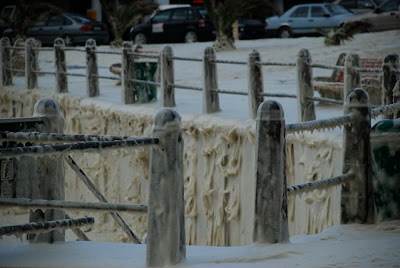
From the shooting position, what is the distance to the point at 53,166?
6.75 m

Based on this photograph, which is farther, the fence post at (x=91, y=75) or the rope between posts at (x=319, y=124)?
the fence post at (x=91, y=75)

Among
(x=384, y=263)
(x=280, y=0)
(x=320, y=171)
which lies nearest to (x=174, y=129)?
(x=384, y=263)

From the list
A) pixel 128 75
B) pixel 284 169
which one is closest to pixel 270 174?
pixel 284 169

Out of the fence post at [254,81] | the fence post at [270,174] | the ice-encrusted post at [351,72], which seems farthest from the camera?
the fence post at [254,81]

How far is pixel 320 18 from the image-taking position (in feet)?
113

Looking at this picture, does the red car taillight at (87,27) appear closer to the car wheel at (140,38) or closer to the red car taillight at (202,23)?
the car wheel at (140,38)

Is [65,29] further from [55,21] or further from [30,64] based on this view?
[30,64]

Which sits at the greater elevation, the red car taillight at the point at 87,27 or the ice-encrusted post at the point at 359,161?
the red car taillight at the point at 87,27

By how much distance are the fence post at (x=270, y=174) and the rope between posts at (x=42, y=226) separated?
1.02 metres

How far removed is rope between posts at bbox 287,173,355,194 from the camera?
682cm

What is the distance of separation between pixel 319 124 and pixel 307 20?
92.8 ft

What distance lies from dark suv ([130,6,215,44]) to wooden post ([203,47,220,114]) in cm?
2185

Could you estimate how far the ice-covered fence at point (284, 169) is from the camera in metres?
6.49

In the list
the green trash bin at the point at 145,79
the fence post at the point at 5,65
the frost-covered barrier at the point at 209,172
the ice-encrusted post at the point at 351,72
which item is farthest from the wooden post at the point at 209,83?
the fence post at the point at 5,65
